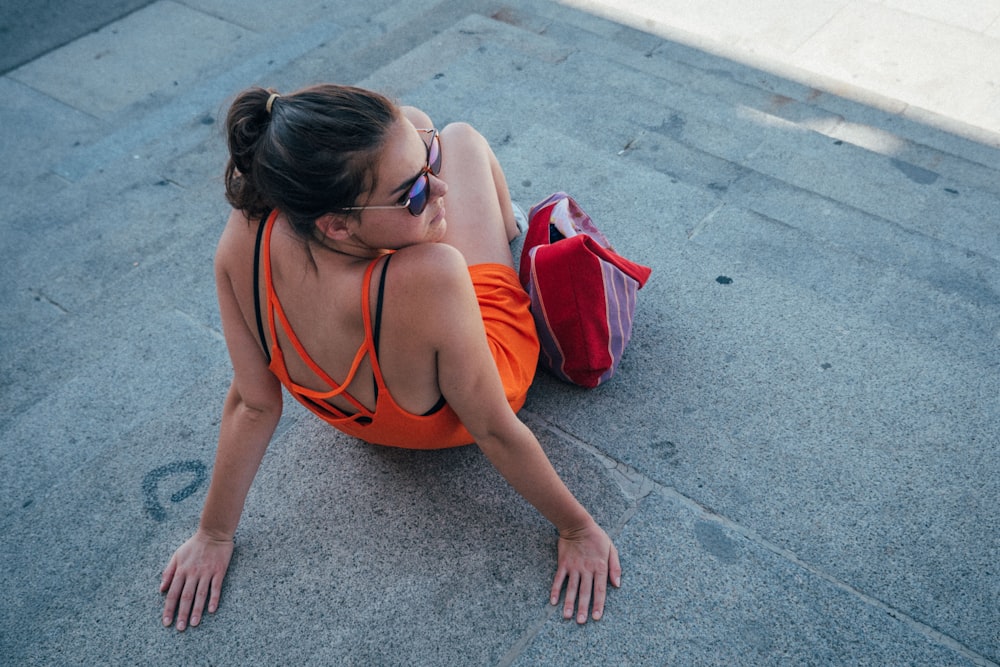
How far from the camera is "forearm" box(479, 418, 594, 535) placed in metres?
1.79

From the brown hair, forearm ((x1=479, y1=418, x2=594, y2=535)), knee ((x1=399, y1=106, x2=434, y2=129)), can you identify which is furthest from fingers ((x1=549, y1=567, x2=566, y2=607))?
knee ((x1=399, y1=106, x2=434, y2=129))

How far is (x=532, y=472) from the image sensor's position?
71.7 inches

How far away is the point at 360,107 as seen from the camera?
1.47 metres

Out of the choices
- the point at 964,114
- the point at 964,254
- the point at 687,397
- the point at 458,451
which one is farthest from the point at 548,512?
the point at 964,114

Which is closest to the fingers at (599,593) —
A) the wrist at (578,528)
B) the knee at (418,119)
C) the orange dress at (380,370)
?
the wrist at (578,528)

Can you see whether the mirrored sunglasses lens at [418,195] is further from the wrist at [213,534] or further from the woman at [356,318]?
the wrist at [213,534]

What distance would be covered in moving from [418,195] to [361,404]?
0.58 m

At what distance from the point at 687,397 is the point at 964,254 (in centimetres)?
142

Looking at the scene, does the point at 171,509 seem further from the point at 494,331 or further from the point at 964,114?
the point at 964,114

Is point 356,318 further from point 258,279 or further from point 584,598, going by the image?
point 584,598

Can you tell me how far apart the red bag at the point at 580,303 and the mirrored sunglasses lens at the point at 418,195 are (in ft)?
2.32

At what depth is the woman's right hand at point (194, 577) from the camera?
192 centimetres

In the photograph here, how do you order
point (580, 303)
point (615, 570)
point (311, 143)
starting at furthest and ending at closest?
1. point (580, 303)
2. point (615, 570)
3. point (311, 143)

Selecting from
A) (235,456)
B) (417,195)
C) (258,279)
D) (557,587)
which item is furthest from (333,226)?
(557,587)
